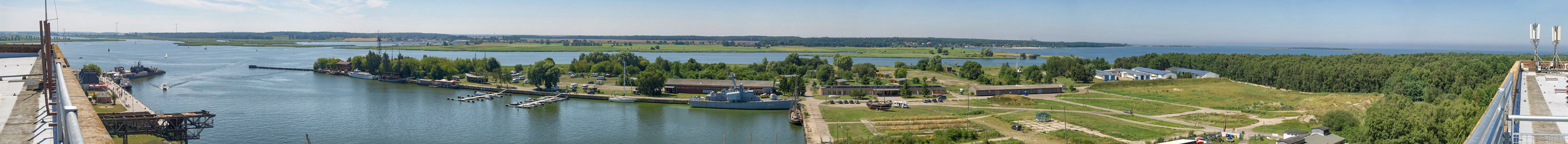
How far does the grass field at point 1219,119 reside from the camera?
747 inches

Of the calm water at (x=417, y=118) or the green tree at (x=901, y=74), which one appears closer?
the calm water at (x=417, y=118)

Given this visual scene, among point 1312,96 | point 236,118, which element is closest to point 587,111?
point 236,118

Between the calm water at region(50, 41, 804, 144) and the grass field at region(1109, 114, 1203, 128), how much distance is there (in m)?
7.70

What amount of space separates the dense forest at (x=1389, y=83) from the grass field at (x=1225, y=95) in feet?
3.43

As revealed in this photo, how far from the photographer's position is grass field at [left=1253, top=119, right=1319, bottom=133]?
698 inches

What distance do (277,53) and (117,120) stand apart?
71719 millimetres

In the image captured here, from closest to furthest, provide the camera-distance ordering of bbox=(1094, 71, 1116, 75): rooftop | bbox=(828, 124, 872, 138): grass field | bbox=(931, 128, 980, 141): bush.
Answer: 1. bbox=(931, 128, 980, 141): bush
2. bbox=(828, 124, 872, 138): grass field
3. bbox=(1094, 71, 1116, 75): rooftop

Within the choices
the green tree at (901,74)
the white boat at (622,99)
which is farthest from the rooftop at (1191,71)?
the white boat at (622,99)

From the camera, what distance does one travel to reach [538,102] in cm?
2678

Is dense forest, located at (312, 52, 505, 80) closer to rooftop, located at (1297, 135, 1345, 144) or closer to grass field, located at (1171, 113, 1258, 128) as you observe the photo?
grass field, located at (1171, 113, 1258, 128)

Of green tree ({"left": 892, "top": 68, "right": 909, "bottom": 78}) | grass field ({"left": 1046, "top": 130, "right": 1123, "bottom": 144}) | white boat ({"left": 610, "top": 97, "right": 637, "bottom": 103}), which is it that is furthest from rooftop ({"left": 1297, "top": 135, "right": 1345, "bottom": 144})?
green tree ({"left": 892, "top": 68, "right": 909, "bottom": 78})

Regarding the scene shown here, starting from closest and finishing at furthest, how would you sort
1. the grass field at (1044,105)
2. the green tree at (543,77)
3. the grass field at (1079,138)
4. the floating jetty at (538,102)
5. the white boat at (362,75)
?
the grass field at (1079,138) < the grass field at (1044,105) < the floating jetty at (538,102) < the green tree at (543,77) < the white boat at (362,75)

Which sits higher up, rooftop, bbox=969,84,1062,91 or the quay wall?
rooftop, bbox=969,84,1062,91

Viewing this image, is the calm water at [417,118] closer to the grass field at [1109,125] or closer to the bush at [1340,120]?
the grass field at [1109,125]
